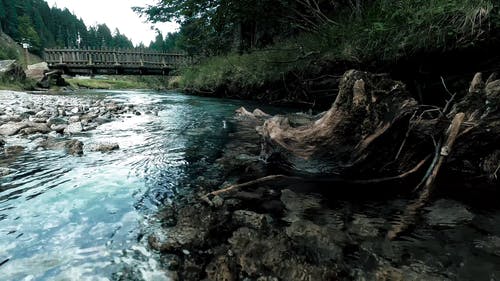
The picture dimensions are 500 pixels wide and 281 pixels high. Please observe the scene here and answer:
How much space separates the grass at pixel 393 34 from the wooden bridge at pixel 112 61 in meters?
19.2

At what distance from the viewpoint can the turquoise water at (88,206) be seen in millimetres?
1819

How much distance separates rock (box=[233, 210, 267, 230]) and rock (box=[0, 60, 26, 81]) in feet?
70.6

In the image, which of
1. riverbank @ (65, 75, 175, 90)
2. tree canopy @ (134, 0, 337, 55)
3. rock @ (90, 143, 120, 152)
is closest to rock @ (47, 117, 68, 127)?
rock @ (90, 143, 120, 152)

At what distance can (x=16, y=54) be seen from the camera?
66.9 meters

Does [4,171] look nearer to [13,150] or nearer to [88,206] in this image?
[13,150]

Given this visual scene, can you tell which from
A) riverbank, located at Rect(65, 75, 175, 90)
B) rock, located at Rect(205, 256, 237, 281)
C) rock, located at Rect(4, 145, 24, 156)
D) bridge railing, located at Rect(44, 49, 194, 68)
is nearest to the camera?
rock, located at Rect(205, 256, 237, 281)

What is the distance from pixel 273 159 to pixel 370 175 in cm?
119

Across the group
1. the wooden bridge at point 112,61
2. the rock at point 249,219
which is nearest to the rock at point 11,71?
the wooden bridge at point 112,61

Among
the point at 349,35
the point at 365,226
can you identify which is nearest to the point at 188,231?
the point at 365,226

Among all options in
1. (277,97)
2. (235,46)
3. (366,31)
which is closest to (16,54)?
(235,46)

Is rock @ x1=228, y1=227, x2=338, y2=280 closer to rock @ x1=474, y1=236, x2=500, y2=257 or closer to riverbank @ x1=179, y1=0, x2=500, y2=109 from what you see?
rock @ x1=474, y1=236, x2=500, y2=257

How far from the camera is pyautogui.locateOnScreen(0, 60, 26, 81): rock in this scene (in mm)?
17894

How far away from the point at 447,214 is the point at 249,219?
1.64m

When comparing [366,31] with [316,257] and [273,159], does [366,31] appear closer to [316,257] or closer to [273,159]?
[273,159]
